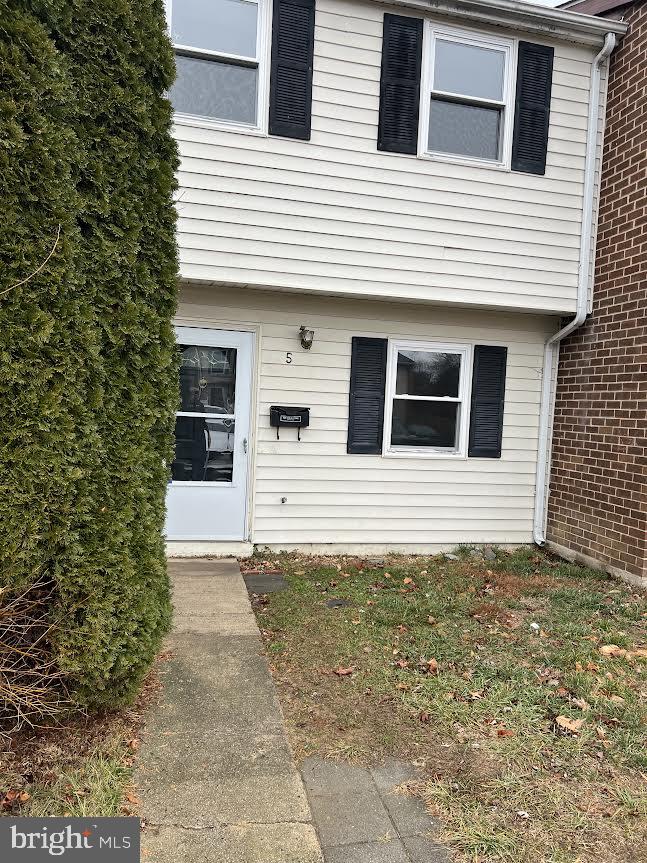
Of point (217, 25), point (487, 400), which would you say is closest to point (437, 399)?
point (487, 400)

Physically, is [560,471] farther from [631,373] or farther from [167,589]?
[167,589]

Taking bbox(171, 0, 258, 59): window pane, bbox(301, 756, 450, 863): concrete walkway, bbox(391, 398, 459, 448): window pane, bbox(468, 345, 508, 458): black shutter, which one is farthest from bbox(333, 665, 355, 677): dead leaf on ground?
bbox(171, 0, 258, 59): window pane

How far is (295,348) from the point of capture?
598 cm

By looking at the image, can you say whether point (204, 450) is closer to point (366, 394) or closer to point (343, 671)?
point (366, 394)

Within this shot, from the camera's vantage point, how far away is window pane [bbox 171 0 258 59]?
204 inches

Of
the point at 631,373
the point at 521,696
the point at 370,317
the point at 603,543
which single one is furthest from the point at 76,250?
the point at 603,543

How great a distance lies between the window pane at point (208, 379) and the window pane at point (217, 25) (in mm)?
2772

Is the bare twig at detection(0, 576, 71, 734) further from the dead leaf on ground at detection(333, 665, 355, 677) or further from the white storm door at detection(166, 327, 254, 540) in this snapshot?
the white storm door at detection(166, 327, 254, 540)

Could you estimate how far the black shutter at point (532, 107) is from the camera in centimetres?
598

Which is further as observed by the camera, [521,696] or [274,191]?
[274,191]

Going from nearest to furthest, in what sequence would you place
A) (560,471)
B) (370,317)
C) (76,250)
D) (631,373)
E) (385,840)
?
(385,840) → (76,250) → (631,373) → (370,317) → (560,471)

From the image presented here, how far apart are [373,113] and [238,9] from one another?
153cm

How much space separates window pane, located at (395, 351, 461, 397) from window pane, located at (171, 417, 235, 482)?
6.49 feet

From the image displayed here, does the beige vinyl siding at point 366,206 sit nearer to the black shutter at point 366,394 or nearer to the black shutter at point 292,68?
the black shutter at point 292,68
